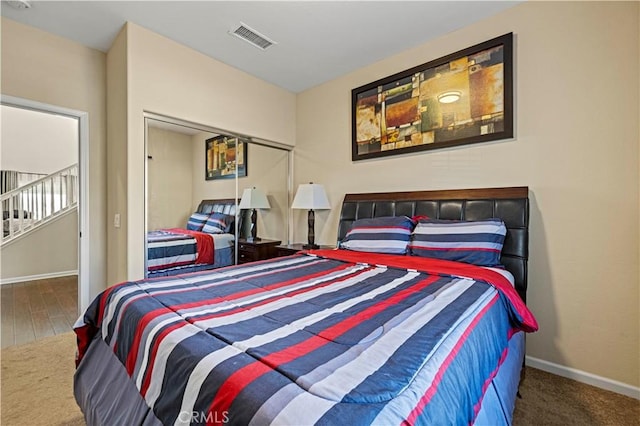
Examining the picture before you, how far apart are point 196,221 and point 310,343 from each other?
8.71 ft

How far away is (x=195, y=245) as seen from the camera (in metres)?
3.13

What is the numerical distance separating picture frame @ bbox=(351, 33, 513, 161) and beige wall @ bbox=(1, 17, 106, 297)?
2677 millimetres

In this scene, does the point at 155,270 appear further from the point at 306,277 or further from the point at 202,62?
the point at 202,62

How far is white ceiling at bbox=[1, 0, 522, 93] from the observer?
7.59ft

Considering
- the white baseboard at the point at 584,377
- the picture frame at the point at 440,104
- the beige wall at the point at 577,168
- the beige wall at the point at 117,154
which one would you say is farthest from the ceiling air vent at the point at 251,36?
the white baseboard at the point at 584,377

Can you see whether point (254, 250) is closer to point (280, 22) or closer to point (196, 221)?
point (196, 221)

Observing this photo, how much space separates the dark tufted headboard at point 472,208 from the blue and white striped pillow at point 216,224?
1373 mm

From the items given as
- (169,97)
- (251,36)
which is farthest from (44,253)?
(251,36)

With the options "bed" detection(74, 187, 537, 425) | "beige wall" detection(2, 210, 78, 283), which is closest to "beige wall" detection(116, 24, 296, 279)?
"bed" detection(74, 187, 537, 425)

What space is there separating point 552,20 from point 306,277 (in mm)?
2596

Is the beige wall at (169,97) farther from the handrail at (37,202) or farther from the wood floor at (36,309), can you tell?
the handrail at (37,202)

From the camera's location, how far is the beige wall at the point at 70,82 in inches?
98.0

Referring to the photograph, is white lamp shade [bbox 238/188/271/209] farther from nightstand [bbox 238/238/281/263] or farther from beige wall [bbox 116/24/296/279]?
beige wall [bbox 116/24/296/279]

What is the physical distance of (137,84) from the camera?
2.54 meters
